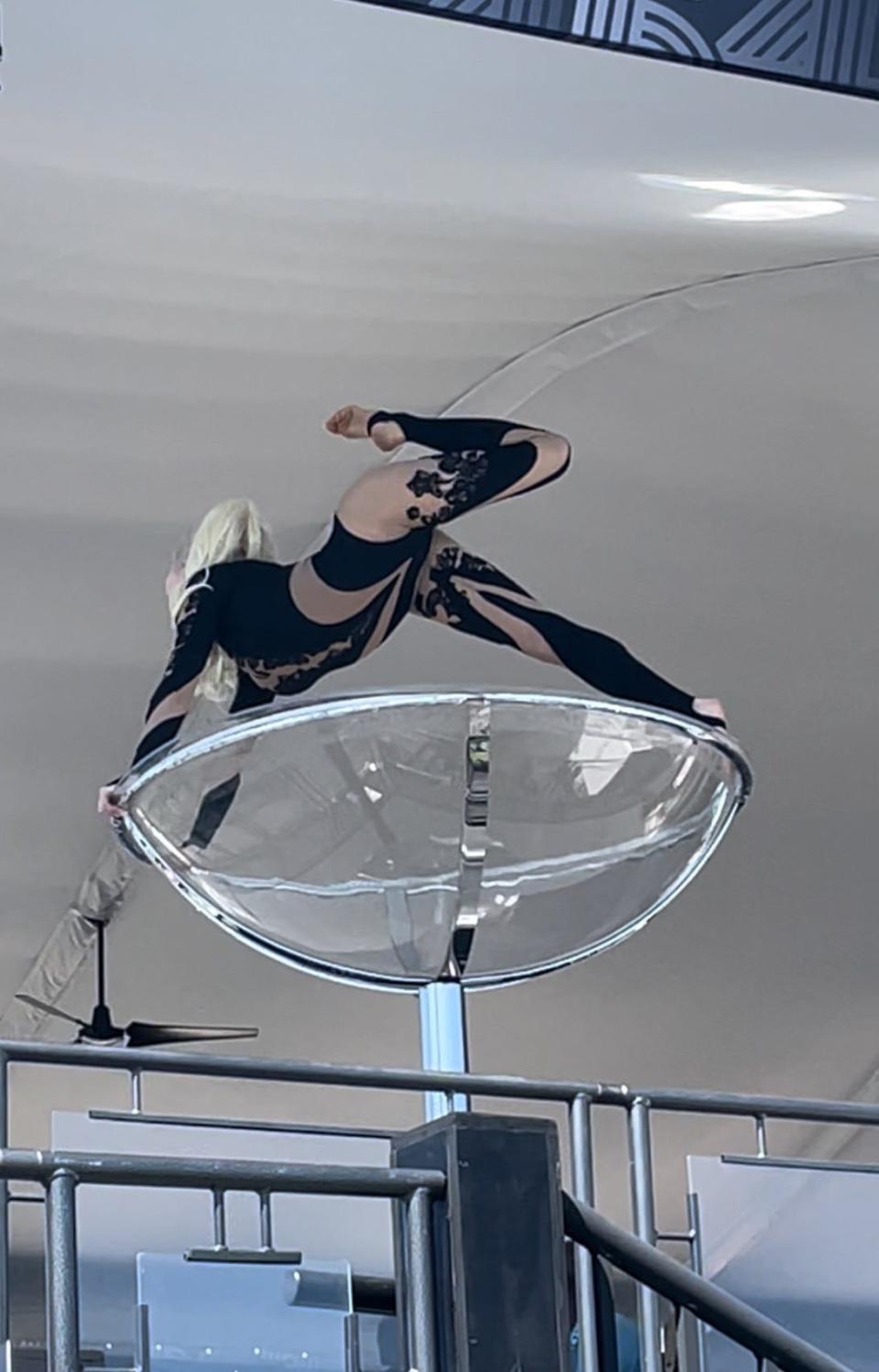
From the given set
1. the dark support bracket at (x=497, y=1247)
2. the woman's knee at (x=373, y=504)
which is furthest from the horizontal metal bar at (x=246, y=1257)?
the woman's knee at (x=373, y=504)

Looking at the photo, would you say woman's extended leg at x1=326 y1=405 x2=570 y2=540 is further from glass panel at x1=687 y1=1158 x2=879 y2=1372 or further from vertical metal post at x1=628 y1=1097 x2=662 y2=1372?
glass panel at x1=687 y1=1158 x2=879 y2=1372

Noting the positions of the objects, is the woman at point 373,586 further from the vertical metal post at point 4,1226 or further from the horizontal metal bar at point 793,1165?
the horizontal metal bar at point 793,1165

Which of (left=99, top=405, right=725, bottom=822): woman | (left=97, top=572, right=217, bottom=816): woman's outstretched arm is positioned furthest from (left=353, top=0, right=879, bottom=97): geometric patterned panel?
(left=97, top=572, right=217, bottom=816): woman's outstretched arm

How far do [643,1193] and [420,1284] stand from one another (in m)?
1.28

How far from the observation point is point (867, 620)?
19.8 ft

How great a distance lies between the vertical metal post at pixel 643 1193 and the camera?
10.1ft

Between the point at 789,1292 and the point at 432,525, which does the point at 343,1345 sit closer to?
the point at 789,1292

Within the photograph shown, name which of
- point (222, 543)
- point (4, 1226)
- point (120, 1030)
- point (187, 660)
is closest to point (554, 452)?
point (222, 543)

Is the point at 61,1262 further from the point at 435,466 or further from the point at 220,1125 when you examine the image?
the point at 435,466

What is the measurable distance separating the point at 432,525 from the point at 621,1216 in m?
4.92

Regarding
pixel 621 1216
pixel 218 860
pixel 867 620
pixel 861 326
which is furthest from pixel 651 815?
pixel 621 1216

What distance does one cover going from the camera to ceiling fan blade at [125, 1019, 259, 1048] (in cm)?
732

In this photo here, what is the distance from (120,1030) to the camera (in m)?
7.40

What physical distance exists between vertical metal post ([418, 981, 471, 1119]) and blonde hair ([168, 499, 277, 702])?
2313 millimetres
